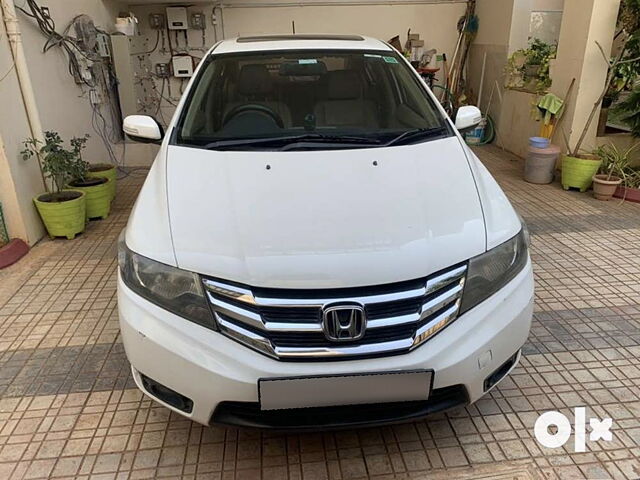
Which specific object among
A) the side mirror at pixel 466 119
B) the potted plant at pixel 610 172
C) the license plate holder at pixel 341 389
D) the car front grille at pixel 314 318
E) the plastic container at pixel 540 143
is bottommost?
the potted plant at pixel 610 172

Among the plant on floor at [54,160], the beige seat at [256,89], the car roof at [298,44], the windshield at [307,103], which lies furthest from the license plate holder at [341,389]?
the plant on floor at [54,160]

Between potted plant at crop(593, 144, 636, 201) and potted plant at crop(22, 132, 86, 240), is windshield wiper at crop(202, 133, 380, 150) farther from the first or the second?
potted plant at crop(593, 144, 636, 201)

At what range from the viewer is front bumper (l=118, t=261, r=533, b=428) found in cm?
147

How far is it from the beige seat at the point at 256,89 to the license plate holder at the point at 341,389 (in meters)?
1.49

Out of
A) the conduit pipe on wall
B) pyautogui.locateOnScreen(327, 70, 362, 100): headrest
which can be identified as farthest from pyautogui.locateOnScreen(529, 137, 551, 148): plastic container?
the conduit pipe on wall

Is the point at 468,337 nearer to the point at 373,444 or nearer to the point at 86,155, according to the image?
the point at 373,444

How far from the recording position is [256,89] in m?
2.62

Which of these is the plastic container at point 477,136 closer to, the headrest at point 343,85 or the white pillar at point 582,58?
the white pillar at point 582,58

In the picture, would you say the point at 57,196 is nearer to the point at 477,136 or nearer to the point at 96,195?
the point at 96,195

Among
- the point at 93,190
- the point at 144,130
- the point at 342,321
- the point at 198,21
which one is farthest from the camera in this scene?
the point at 198,21

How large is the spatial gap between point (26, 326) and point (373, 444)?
201 centimetres

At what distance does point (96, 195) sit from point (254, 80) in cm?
228

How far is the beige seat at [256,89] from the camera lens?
8.32ft

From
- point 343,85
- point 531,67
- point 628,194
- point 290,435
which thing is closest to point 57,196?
point 343,85
